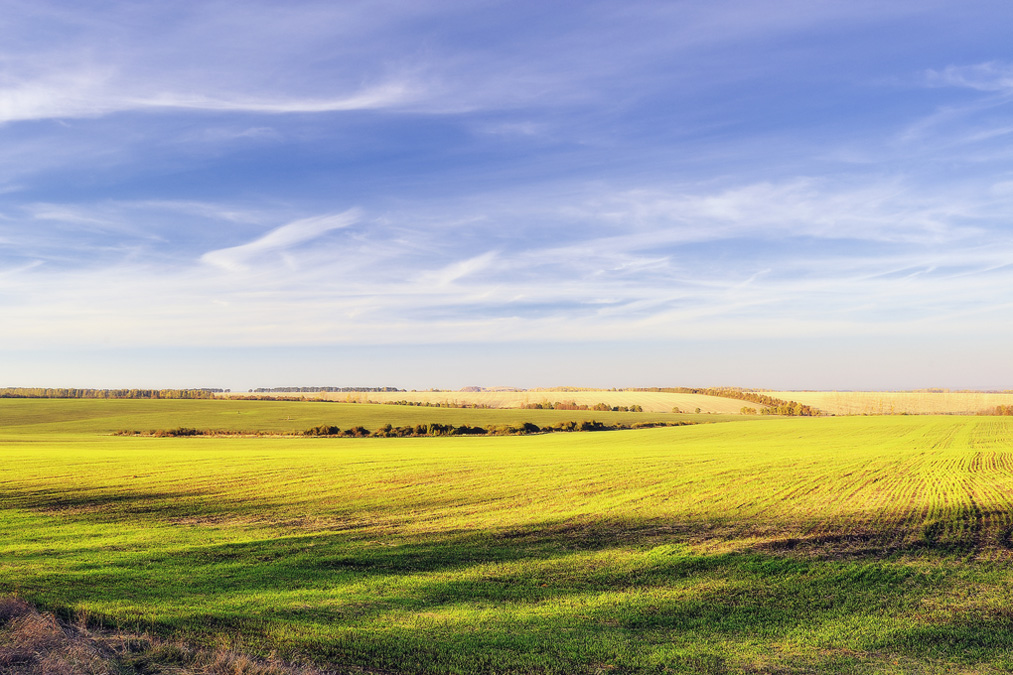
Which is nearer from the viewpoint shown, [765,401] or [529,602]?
[529,602]

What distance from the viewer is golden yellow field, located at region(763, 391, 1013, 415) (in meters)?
148

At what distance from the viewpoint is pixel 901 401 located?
15575 centimetres

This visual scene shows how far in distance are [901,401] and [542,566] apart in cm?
17206

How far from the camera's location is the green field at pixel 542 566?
9578mm

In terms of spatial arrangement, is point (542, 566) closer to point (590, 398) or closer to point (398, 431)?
point (398, 431)

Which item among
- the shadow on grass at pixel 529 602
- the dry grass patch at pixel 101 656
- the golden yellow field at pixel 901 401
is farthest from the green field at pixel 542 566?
the golden yellow field at pixel 901 401

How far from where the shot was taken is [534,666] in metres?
8.77

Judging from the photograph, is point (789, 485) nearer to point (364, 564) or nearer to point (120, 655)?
point (364, 564)

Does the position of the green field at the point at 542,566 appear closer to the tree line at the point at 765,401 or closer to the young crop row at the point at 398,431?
the young crop row at the point at 398,431

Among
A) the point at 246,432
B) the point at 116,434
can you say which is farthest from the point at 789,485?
the point at 116,434

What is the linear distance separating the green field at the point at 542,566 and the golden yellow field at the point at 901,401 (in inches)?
5349

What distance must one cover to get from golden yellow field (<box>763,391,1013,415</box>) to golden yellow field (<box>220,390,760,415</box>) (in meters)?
19.6

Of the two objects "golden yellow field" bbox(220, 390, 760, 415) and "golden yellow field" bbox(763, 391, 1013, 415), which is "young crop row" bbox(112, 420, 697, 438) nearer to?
"golden yellow field" bbox(220, 390, 760, 415)

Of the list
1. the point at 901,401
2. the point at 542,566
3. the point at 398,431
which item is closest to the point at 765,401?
the point at 901,401
